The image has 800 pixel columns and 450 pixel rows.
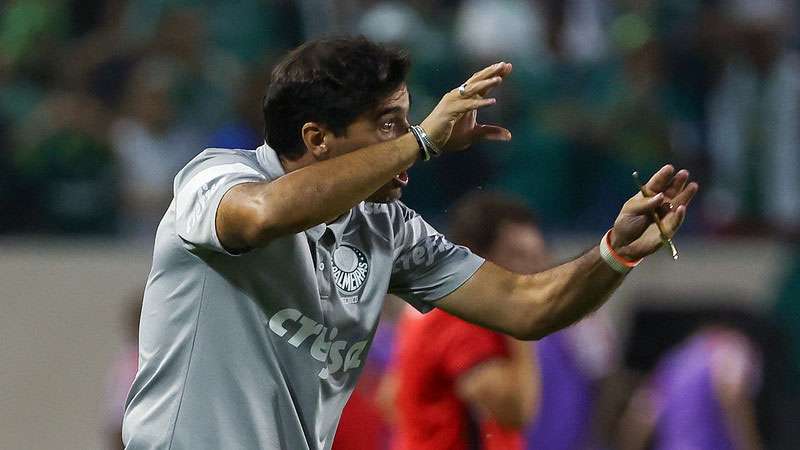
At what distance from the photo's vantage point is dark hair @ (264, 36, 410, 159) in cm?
335

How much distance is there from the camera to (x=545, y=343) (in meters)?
5.89

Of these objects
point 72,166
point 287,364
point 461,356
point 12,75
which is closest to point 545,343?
point 461,356

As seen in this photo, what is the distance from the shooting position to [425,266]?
12.3ft

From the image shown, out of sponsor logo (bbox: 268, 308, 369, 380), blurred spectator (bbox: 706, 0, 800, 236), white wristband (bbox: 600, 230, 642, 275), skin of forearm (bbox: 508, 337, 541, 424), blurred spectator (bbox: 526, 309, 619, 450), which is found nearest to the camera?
sponsor logo (bbox: 268, 308, 369, 380)

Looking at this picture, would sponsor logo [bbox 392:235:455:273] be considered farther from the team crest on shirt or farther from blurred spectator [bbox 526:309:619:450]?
blurred spectator [bbox 526:309:619:450]

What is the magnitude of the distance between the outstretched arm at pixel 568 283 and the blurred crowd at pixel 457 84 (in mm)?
4099

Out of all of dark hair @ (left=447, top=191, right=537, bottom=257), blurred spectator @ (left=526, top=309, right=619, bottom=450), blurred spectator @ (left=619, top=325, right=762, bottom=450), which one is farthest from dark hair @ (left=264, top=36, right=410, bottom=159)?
blurred spectator @ (left=619, top=325, right=762, bottom=450)

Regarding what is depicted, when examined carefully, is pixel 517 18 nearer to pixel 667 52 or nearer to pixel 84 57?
pixel 667 52

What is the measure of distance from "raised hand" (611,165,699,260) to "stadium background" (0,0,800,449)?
429 cm

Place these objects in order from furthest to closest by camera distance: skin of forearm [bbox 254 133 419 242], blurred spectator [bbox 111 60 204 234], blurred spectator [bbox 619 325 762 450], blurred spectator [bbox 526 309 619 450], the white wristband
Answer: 1. blurred spectator [bbox 111 60 204 234]
2. blurred spectator [bbox 619 325 762 450]
3. blurred spectator [bbox 526 309 619 450]
4. the white wristband
5. skin of forearm [bbox 254 133 419 242]

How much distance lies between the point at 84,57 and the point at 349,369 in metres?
5.39

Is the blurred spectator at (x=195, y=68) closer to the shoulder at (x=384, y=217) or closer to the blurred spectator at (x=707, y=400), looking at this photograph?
the blurred spectator at (x=707, y=400)

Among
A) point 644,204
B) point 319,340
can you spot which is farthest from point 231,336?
point 644,204

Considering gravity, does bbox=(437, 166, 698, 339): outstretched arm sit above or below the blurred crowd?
above
